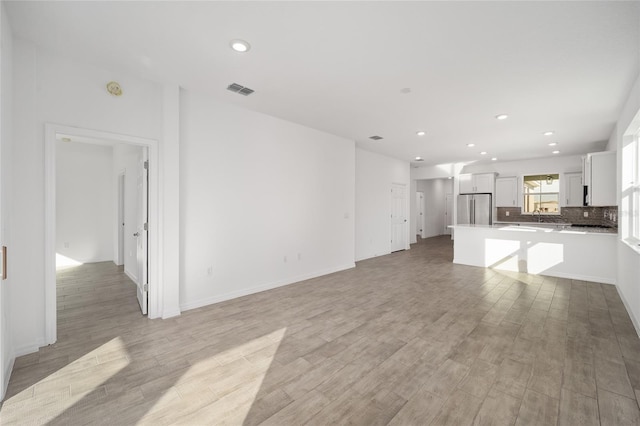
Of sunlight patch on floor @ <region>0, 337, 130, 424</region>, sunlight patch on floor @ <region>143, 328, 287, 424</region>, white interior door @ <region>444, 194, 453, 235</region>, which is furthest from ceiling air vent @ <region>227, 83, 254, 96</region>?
white interior door @ <region>444, 194, 453, 235</region>

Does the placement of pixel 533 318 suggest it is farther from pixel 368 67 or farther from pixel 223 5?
pixel 223 5

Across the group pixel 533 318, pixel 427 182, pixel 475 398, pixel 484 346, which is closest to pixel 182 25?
pixel 475 398

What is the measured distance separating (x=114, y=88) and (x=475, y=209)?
9.70 m

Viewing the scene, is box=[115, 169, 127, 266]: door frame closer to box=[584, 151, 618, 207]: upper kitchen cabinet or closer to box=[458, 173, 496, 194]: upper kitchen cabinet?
box=[584, 151, 618, 207]: upper kitchen cabinet

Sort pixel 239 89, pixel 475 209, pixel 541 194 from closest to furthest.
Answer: pixel 239 89, pixel 541 194, pixel 475 209

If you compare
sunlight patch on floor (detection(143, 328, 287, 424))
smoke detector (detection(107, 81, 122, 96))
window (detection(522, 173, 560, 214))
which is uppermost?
smoke detector (detection(107, 81, 122, 96))

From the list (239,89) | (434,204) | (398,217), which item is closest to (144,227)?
(239,89)

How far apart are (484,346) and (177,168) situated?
4.05 meters

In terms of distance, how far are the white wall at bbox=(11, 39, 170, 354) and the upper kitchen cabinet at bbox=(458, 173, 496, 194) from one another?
9655 mm

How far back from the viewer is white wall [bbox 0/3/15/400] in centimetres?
208

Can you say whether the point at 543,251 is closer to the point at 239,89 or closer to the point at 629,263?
the point at 629,263

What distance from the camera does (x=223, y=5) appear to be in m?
2.15

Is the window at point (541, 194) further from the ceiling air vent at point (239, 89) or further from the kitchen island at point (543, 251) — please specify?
the ceiling air vent at point (239, 89)

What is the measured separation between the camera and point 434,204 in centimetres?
1222
